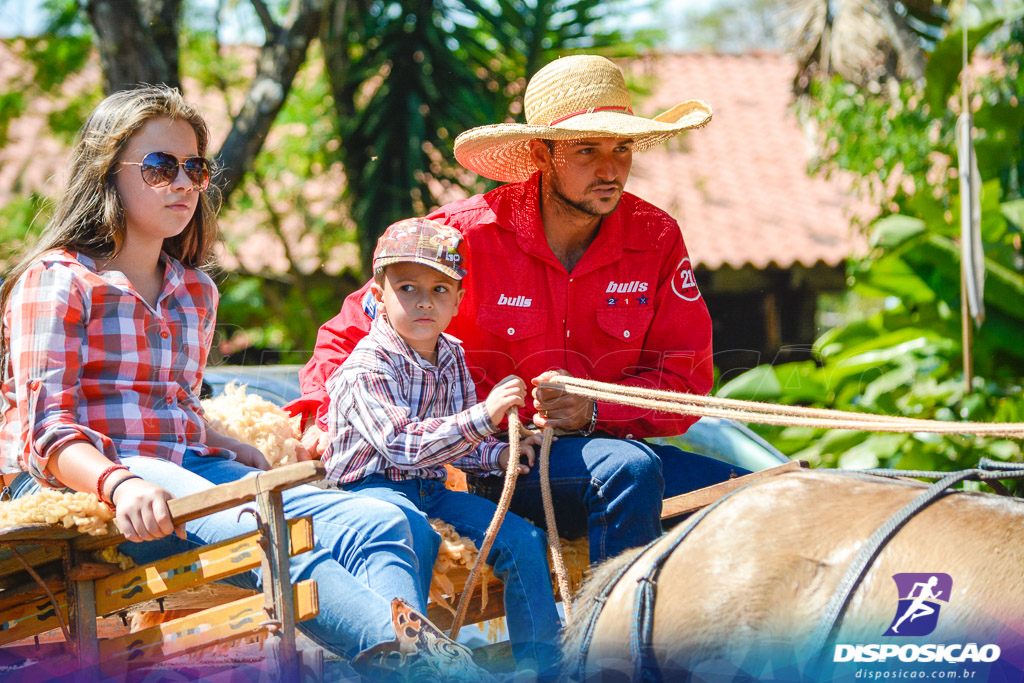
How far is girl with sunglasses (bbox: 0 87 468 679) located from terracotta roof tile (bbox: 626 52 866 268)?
571 centimetres

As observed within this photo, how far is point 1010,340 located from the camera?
5.51m

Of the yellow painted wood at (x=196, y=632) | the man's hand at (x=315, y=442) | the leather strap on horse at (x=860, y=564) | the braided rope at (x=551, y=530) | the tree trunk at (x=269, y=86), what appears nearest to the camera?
the leather strap on horse at (x=860, y=564)

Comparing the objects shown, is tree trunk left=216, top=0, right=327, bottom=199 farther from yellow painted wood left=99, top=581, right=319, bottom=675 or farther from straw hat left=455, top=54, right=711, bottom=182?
yellow painted wood left=99, top=581, right=319, bottom=675

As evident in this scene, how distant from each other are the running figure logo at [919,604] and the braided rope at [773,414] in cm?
36

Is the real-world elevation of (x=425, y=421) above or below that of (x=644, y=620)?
above

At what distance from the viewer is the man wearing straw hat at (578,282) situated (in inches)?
109

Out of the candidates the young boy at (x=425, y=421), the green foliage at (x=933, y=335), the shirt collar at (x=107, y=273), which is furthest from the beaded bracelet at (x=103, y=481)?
the green foliage at (x=933, y=335)

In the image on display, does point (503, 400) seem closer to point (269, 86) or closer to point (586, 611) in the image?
point (586, 611)

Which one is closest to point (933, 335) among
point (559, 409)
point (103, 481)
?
point (559, 409)

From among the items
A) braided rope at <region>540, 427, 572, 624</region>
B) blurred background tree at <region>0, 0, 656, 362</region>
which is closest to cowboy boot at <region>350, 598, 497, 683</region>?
braided rope at <region>540, 427, 572, 624</region>

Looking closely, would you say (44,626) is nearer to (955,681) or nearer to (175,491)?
(175,491)

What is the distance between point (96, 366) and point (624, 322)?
148cm

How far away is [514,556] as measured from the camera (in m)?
2.28

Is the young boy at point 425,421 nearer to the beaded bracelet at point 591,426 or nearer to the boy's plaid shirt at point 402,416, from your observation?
the boy's plaid shirt at point 402,416
